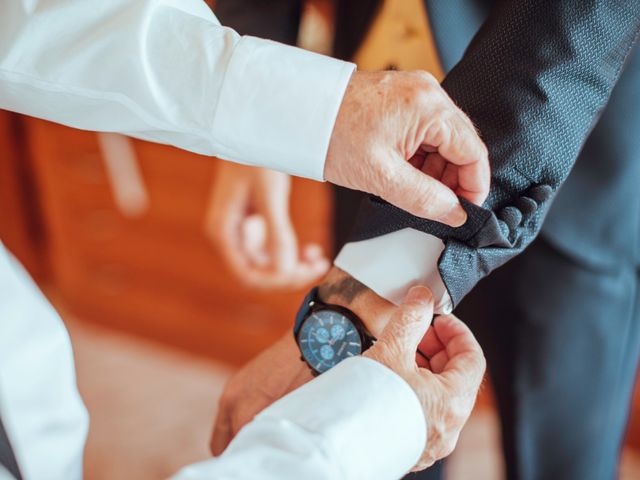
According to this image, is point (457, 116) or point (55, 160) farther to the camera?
point (55, 160)

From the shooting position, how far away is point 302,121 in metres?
0.65

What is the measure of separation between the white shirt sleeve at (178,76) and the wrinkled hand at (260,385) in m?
0.25

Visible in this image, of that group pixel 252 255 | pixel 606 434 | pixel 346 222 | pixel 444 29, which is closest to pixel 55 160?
pixel 252 255

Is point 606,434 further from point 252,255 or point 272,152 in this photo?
point 272,152

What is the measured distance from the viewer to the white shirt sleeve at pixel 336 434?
1.82ft

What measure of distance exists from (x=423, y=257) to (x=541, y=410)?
50 cm

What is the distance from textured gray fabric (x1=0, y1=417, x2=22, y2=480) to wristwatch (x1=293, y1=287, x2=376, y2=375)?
0.32 meters

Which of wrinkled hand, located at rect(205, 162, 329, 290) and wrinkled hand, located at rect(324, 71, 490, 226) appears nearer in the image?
wrinkled hand, located at rect(324, 71, 490, 226)

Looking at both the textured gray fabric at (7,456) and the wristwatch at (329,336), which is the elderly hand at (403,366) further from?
the textured gray fabric at (7,456)

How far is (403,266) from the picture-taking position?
764 millimetres

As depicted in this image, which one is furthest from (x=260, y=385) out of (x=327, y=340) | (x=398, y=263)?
(x=398, y=263)

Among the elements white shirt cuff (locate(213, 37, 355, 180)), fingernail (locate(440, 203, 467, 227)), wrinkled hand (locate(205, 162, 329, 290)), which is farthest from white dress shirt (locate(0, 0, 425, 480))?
wrinkled hand (locate(205, 162, 329, 290))

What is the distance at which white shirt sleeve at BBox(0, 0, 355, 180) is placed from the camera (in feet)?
2.14

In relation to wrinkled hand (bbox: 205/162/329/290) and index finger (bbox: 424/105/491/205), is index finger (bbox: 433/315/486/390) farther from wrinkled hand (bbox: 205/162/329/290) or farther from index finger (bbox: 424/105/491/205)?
wrinkled hand (bbox: 205/162/329/290)
